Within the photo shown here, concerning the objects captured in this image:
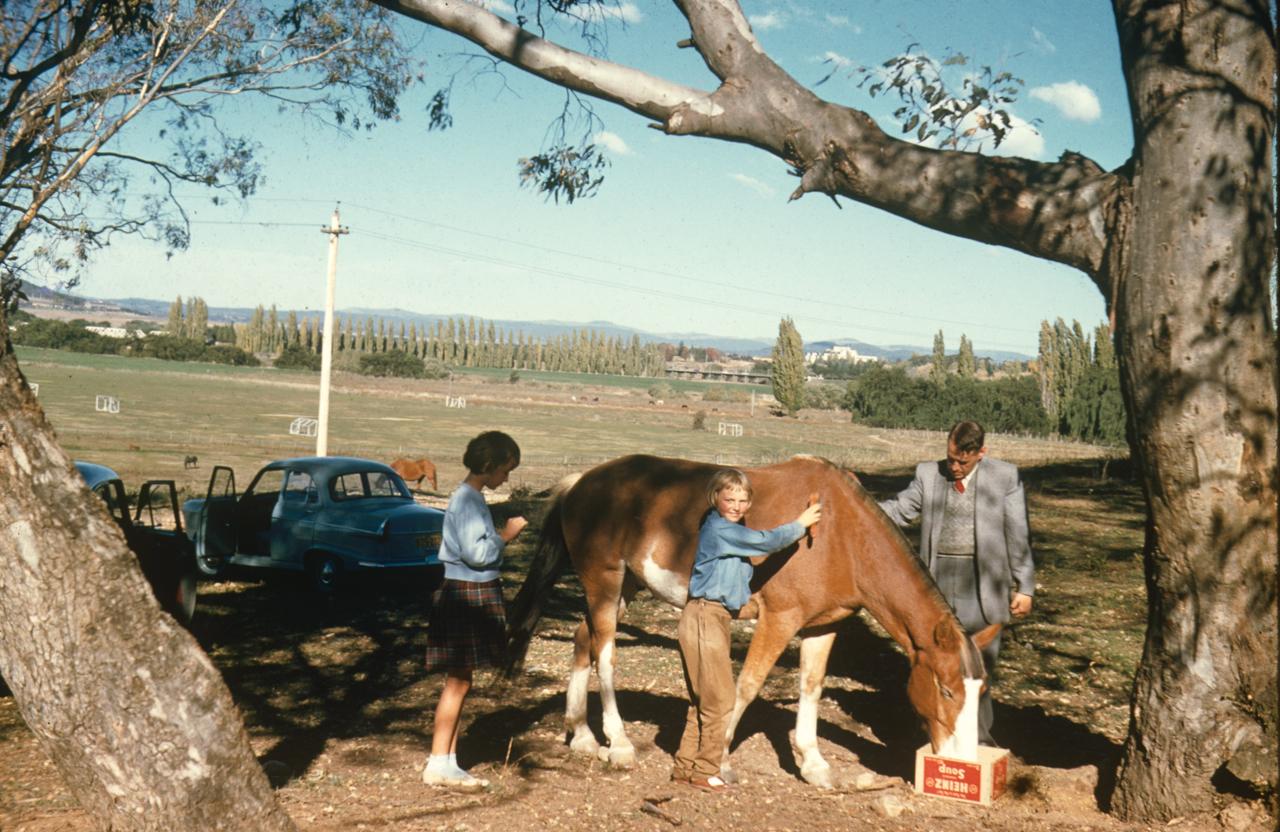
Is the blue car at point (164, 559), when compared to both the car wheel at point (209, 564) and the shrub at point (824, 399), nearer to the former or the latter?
the car wheel at point (209, 564)

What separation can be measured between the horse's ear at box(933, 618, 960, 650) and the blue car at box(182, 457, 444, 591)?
8.36 m

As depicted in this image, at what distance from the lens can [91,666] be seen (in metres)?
3.74

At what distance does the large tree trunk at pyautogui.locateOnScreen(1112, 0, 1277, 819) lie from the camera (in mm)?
4891

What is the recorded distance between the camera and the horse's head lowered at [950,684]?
221 inches

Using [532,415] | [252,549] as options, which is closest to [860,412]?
[532,415]

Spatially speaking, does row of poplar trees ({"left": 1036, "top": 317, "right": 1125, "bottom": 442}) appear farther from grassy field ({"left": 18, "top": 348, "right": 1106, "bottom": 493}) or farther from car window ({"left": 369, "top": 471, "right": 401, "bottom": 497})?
car window ({"left": 369, "top": 471, "right": 401, "bottom": 497})

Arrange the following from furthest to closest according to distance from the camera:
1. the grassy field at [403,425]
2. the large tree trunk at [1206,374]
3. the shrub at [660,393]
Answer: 1. the shrub at [660,393]
2. the grassy field at [403,425]
3. the large tree trunk at [1206,374]

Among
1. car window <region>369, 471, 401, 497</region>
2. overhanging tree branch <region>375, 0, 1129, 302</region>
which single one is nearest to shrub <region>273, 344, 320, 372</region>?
car window <region>369, 471, 401, 497</region>

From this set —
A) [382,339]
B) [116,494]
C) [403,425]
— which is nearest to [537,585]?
[116,494]

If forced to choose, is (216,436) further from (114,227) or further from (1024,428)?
(1024,428)

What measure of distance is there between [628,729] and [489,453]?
261cm

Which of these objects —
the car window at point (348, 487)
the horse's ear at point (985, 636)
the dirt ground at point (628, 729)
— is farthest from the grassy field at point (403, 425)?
the horse's ear at point (985, 636)

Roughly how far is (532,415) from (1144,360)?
7472 centimetres

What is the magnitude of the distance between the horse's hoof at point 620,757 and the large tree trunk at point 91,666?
2893 millimetres
